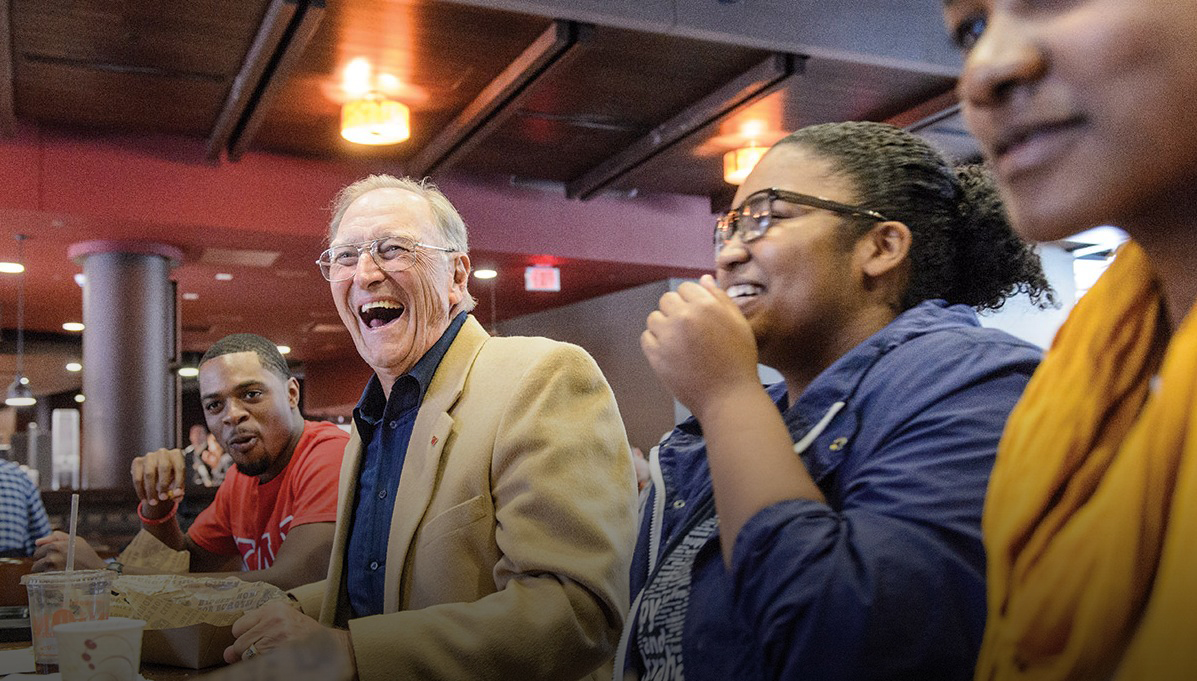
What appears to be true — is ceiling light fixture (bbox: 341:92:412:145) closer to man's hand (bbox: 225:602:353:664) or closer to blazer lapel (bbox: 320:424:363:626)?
blazer lapel (bbox: 320:424:363:626)

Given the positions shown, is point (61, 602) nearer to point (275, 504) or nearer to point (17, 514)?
point (275, 504)

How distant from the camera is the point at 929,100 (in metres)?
5.79

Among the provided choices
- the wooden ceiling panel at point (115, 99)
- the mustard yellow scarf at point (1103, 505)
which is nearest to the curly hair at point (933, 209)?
the mustard yellow scarf at point (1103, 505)

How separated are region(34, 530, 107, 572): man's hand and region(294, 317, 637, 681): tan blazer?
1062 millimetres

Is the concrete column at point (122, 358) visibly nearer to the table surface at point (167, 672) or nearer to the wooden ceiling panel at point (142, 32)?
the wooden ceiling panel at point (142, 32)

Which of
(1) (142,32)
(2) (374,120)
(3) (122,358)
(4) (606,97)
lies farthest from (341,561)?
(3) (122,358)

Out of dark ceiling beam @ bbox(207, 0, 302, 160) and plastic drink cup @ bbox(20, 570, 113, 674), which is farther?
dark ceiling beam @ bbox(207, 0, 302, 160)

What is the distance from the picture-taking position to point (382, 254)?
2.16 m

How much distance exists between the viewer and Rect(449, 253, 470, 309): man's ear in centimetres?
224

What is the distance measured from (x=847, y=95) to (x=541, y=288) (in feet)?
10.7

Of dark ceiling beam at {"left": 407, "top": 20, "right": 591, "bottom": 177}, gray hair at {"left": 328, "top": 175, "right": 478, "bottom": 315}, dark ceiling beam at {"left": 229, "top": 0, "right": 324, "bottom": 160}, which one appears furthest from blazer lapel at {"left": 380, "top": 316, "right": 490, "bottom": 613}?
dark ceiling beam at {"left": 407, "top": 20, "right": 591, "bottom": 177}

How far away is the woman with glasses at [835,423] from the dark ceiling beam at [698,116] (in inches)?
149

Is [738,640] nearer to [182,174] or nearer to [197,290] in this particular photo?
[182,174]

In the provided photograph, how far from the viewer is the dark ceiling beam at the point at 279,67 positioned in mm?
4105
